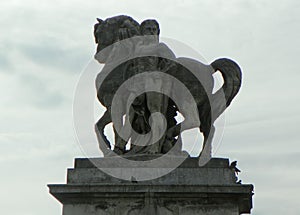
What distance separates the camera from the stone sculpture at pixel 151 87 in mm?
16141

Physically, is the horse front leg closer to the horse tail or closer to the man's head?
the man's head

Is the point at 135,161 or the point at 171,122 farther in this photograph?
the point at 171,122

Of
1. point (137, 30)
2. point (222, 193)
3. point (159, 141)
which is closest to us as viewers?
point (222, 193)

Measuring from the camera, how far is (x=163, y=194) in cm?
1488

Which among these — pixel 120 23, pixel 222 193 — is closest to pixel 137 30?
pixel 120 23

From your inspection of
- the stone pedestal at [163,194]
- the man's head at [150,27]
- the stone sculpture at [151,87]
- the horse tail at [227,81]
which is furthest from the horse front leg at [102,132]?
the horse tail at [227,81]

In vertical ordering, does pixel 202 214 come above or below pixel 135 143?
below

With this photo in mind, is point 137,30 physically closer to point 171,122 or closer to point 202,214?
point 171,122

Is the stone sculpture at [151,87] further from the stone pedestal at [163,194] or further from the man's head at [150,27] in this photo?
the stone pedestal at [163,194]

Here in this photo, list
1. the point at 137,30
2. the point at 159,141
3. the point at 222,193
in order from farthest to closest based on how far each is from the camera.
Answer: the point at 137,30, the point at 159,141, the point at 222,193

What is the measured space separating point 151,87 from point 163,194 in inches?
101

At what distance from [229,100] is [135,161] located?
263cm

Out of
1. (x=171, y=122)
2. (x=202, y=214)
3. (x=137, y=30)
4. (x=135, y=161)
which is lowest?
(x=202, y=214)

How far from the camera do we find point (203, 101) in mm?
16469
